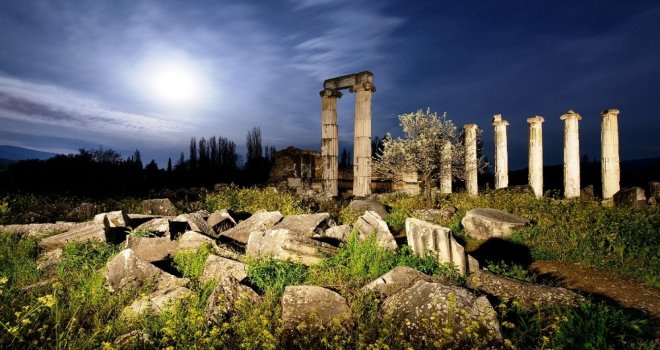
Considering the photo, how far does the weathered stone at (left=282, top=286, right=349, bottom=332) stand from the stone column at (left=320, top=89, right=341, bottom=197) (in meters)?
15.3

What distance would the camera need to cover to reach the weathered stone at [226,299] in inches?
168

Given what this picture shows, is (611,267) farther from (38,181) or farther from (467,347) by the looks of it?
(38,181)

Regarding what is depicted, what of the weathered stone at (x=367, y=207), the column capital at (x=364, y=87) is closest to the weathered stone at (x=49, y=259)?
the weathered stone at (x=367, y=207)

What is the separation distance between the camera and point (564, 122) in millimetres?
19578

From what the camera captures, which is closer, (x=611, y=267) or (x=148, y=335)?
(x=148, y=335)

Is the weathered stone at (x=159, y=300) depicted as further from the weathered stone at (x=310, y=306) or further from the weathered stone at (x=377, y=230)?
the weathered stone at (x=377, y=230)

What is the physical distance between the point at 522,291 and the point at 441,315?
5.06 feet

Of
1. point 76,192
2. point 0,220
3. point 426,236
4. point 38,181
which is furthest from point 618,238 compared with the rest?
point 38,181

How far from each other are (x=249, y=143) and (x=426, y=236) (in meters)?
39.8

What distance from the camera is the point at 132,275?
5.57 meters

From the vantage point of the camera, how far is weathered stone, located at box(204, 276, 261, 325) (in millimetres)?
4261

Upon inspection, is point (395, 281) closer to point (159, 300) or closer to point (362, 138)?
point (159, 300)

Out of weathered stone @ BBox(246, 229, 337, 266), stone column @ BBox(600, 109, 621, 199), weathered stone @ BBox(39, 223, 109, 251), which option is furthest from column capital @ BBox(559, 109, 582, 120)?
weathered stone @ BBox(39, 223, 109, 251)

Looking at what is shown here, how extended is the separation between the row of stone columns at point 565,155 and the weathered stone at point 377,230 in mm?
10557
